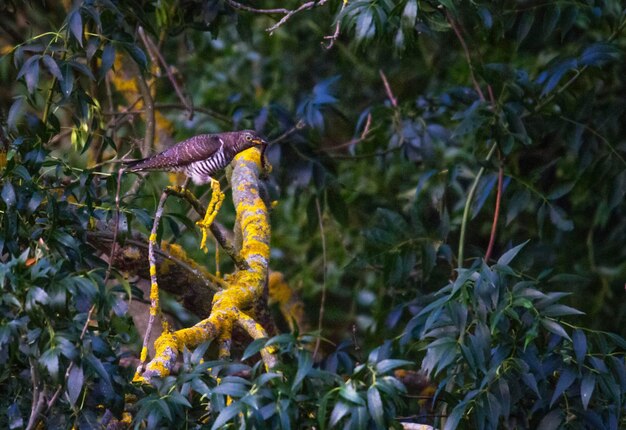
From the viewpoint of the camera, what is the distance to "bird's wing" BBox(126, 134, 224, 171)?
3328 millimetres

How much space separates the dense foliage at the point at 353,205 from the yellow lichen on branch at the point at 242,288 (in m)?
0.09

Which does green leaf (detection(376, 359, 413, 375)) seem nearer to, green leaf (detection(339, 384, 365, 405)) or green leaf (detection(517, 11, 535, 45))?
green leaf (detection(339, 384, 365, 405))

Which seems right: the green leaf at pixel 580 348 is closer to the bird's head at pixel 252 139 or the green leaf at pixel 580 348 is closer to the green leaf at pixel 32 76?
the bird's head at pixel 252 139

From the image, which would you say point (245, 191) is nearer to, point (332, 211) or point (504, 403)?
point (332, 211)

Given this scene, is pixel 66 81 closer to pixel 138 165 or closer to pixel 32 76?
pixel 32 76

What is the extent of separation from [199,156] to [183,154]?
0.17 ft

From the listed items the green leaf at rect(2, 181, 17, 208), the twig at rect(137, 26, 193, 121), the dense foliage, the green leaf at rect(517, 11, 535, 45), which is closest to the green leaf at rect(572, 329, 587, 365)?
the dense foliage

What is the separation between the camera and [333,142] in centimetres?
631

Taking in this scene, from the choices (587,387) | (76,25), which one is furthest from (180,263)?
(587,387)

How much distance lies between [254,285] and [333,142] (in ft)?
10.9

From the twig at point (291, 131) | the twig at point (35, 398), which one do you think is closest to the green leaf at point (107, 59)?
the twig at point (291, 131)

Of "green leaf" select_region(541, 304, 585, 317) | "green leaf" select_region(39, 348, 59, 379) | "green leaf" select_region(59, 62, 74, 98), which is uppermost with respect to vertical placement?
"green leaf" select_region(59, 62, 74, 98)

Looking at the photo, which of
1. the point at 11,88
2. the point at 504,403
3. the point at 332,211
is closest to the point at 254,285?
the point at 504,403

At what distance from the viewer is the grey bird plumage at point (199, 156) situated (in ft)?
11.0
